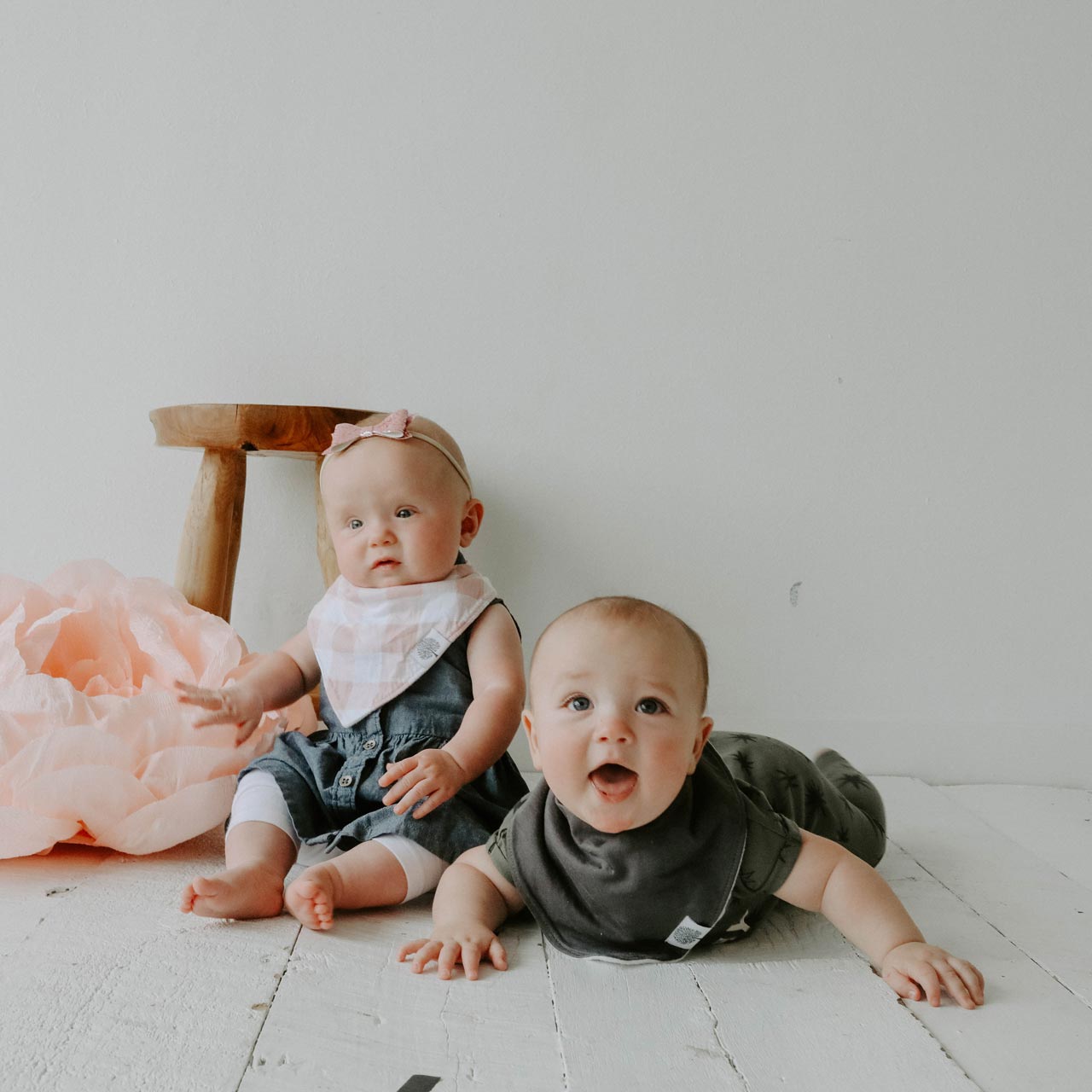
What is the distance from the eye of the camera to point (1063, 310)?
161cm

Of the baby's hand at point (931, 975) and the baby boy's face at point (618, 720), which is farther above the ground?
the baby boy's face at point (618, 720)

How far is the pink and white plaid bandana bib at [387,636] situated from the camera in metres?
1.18

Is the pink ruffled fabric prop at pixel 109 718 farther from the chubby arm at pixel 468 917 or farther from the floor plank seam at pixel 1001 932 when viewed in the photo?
the floor plank seam at pixel 1001 932

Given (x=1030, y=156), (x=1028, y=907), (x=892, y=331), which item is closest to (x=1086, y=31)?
(x=1030, y=156)

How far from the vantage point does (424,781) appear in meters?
0.99

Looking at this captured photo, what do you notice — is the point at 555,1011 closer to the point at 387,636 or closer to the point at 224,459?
the point at 387,636

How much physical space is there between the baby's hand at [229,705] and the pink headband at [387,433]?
280 mm

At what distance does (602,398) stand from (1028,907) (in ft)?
2.76

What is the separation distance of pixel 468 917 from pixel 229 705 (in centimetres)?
39

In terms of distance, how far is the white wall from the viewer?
1.53 m

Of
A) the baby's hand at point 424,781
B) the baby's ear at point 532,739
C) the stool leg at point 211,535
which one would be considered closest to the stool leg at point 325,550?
the stool leg at point 211,535

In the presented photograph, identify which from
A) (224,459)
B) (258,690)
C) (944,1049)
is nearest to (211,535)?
(224,459)

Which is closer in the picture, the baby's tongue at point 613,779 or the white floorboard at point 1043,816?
the baby's tongue at point 613,779

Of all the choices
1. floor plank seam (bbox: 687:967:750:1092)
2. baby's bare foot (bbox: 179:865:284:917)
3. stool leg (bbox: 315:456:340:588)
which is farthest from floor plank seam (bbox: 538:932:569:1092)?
stool leg (bbox: 315:456:340:588)
